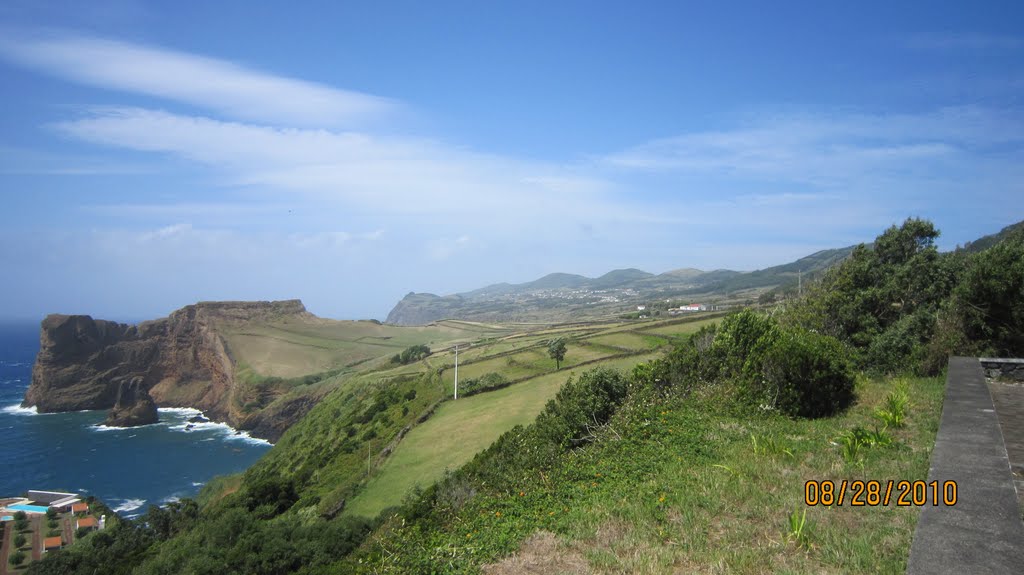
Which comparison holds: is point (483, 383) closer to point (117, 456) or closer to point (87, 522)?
point (87, 522)

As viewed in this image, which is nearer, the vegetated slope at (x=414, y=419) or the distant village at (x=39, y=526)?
the vegetated slope at (x=414, y=419)

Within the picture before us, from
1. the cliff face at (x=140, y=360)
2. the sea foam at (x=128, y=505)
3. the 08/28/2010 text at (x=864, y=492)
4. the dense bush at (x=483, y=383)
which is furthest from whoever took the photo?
the cliff face at (x=140, y=360)

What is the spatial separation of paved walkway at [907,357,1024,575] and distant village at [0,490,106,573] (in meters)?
48.3

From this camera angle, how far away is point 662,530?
5.33 meters

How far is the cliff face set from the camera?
10356 cm

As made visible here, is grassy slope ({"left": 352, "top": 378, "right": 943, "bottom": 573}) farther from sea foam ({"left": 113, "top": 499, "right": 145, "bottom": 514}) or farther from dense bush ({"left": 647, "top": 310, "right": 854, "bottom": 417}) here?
sea foam ({"left": 113, "top": 499, "right": 145, "bottom": 514})

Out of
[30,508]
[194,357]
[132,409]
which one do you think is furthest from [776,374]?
[194,357]

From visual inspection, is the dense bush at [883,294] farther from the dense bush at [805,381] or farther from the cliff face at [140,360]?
the cliff face at [140,360]

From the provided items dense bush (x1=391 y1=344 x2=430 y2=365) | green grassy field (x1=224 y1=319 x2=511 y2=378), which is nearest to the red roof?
dense bush (x1=391 y1=344 x2=430 y2=365)

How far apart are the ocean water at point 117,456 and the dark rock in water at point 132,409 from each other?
2.25 meters

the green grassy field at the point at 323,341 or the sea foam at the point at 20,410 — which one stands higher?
the green grassy field at the point at 323,341

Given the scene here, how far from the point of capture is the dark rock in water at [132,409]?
9054 centimetres

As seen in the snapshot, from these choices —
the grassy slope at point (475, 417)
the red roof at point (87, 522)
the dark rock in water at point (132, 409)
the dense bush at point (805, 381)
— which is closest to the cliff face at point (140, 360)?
the dark rock in water at point (132, 409)

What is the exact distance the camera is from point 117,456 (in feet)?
236
